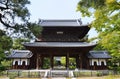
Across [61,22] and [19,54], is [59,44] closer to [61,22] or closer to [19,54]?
[61,22]

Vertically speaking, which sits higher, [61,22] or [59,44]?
[61,22]

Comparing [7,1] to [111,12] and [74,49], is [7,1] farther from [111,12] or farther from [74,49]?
[74,49]

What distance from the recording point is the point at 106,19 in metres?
9.70

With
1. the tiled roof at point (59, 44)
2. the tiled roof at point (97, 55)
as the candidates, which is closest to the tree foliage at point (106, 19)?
the tiled roof at point (59, 44)

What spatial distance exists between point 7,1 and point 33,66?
70.2 feet

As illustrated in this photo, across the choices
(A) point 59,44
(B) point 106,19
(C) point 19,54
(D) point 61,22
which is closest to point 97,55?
(A) point 59,44

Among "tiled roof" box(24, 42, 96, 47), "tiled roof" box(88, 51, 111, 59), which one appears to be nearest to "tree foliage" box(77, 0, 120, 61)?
"tiled roof" box(24, 42, 96, 47)

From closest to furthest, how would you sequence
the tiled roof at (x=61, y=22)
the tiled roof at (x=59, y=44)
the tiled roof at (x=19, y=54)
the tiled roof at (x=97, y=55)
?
the tiled roof at (x=59, y=44) < the tiled roof at (x=19, y=54) < the tiled roof at (x=97, y=55) < the tiled roof at (x=61, y=22)

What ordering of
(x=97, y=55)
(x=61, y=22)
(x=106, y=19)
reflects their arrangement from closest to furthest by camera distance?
(x=106, y=19)
(x=97, y=55)
(x=61, y=22)

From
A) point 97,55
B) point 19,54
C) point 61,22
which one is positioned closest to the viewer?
point 97,55

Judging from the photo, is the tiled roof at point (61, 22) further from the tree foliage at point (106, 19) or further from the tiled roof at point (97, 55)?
the tree foliage at point (106, 19)

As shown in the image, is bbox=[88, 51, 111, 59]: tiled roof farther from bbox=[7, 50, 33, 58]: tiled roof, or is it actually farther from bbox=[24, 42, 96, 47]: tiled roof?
bbox=[7, 50, 33, 58]: tiled roof

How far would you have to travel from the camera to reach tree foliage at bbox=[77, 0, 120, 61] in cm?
917

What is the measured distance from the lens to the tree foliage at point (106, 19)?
30.1 ft
